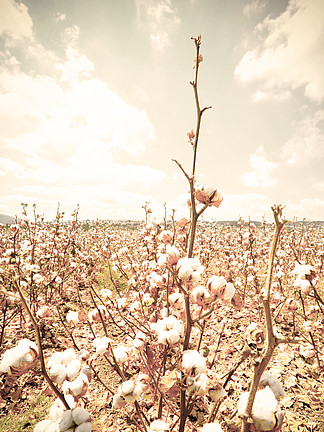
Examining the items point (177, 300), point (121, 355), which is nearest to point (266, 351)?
point (177, 300)

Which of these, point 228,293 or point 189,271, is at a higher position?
point 189,271

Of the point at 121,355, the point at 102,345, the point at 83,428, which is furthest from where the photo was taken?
the point at 121,355

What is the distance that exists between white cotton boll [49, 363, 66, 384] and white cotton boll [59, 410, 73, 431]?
0.17 metres

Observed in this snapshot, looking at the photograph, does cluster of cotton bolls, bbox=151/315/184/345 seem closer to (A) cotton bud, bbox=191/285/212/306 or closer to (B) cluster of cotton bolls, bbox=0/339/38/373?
(A) cotton bud, bbox=191/285/212/306

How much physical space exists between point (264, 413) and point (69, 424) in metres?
0.91

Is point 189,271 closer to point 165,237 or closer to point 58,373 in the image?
point 165,237

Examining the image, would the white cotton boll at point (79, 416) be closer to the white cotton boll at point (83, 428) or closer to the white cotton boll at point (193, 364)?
the white cotton boll at point (83, 428)

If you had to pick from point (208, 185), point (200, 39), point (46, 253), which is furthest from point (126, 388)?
point (46, 253)

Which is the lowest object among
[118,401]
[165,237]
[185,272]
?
[118,401]

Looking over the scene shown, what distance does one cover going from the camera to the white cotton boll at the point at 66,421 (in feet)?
3.14

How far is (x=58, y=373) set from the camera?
1.15m

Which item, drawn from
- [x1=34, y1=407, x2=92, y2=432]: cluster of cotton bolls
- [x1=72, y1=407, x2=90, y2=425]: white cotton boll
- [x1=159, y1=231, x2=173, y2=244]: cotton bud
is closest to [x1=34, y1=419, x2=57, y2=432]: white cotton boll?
[x1=34, y1=407, x2=92, y2=432]: cluster of cotton bolls

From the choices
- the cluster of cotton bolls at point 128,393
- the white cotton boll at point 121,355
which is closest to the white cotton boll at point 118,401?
the cluster of cotton bolls at point 128,393

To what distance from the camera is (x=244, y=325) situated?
16.6 feet
